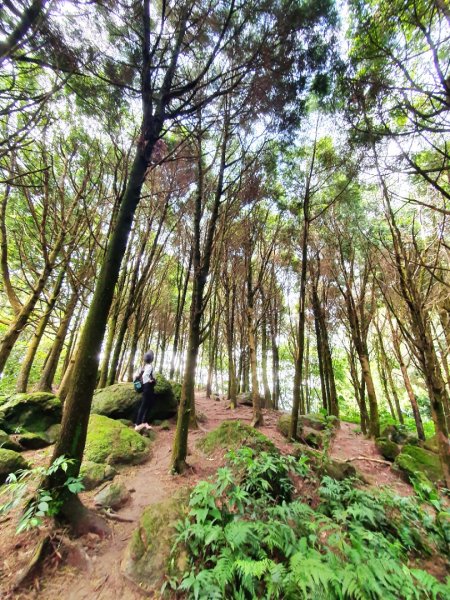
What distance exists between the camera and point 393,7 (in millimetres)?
3199

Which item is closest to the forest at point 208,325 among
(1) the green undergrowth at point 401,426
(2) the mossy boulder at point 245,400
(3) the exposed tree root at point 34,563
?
(3) the exposed tree root at point 34,563

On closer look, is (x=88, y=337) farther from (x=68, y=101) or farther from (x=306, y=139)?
(x=306, y=139)

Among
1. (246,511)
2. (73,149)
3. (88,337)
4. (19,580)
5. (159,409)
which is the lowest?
(19,580)

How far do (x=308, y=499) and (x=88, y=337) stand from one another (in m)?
4.02

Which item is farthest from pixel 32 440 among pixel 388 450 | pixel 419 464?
pixel 388 450

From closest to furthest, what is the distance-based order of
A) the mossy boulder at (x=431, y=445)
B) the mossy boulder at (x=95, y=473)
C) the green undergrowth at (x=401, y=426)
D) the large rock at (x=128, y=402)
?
the mossy boulder at (x=95, y=473)
the large rock at (x=128, y=402)
the mossy boulder at (x=431, y=445)
the green undergrowth at (x=401, y=426)

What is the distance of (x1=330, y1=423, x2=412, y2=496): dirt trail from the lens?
16.8 ft

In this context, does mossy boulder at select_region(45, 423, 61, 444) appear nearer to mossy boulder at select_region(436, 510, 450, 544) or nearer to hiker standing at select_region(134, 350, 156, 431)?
hiker standing at select_region(134, 350, 156, 431)

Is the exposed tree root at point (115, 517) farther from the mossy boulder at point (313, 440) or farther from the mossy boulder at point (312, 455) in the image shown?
the mossy boulder at point (313, 440)

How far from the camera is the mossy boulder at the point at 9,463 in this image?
3244 millimetres

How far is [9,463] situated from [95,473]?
1.13 meters

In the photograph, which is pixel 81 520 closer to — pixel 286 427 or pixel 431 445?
pixel 286 427

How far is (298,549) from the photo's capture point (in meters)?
2.32

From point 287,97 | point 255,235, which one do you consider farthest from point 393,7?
point 255,235
